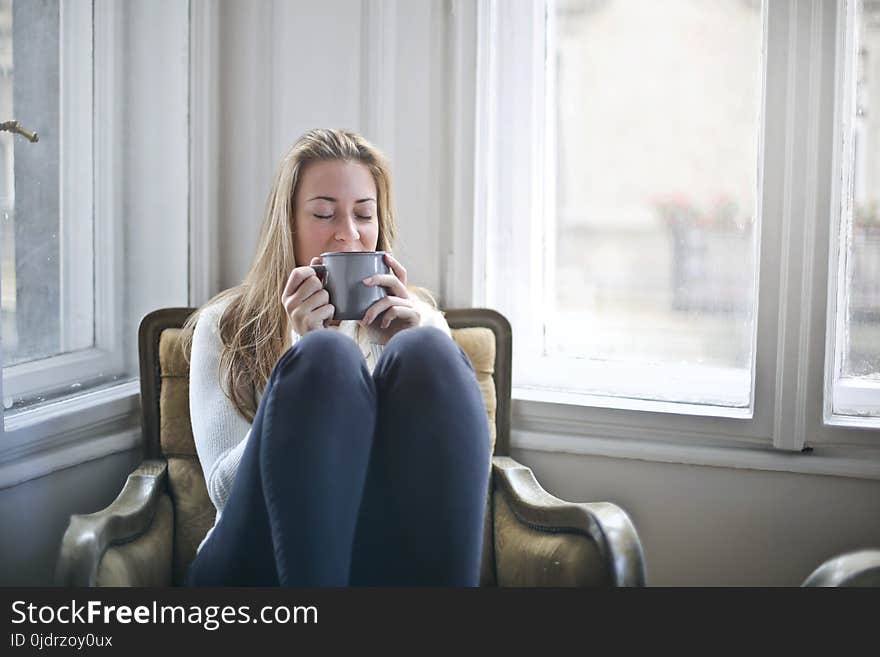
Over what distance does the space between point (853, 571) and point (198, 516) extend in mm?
878

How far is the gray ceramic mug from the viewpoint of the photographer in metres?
1.12

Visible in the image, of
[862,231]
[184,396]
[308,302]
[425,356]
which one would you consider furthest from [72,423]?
[862,231]

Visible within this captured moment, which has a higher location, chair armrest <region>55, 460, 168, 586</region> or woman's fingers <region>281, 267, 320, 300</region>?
woman's fingers <region>281, 267, 320, 300</region>

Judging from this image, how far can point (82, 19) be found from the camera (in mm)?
1436

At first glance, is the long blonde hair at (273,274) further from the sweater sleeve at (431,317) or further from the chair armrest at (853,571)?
the chair armrest at (853,571)

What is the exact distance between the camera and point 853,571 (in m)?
0.89

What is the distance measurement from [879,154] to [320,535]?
3.13 ft

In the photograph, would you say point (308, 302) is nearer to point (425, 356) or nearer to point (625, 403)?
point (425, 356)

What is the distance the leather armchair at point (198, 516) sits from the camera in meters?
1.08

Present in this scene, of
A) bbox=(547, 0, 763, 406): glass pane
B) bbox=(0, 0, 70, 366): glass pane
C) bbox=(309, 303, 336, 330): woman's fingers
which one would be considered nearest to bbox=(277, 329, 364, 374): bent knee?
bbox=(309, 303, 336, 330): woman's fingers

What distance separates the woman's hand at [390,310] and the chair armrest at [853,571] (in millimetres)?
563

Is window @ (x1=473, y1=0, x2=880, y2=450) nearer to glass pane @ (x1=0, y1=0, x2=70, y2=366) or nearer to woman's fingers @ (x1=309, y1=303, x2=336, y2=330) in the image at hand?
woman's fingers @ (x1=309, y1=303, x2=336, y2=330)

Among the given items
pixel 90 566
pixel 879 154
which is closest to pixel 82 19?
pixel 90 566

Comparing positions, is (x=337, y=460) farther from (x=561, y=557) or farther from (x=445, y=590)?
(x=561, y=557)
